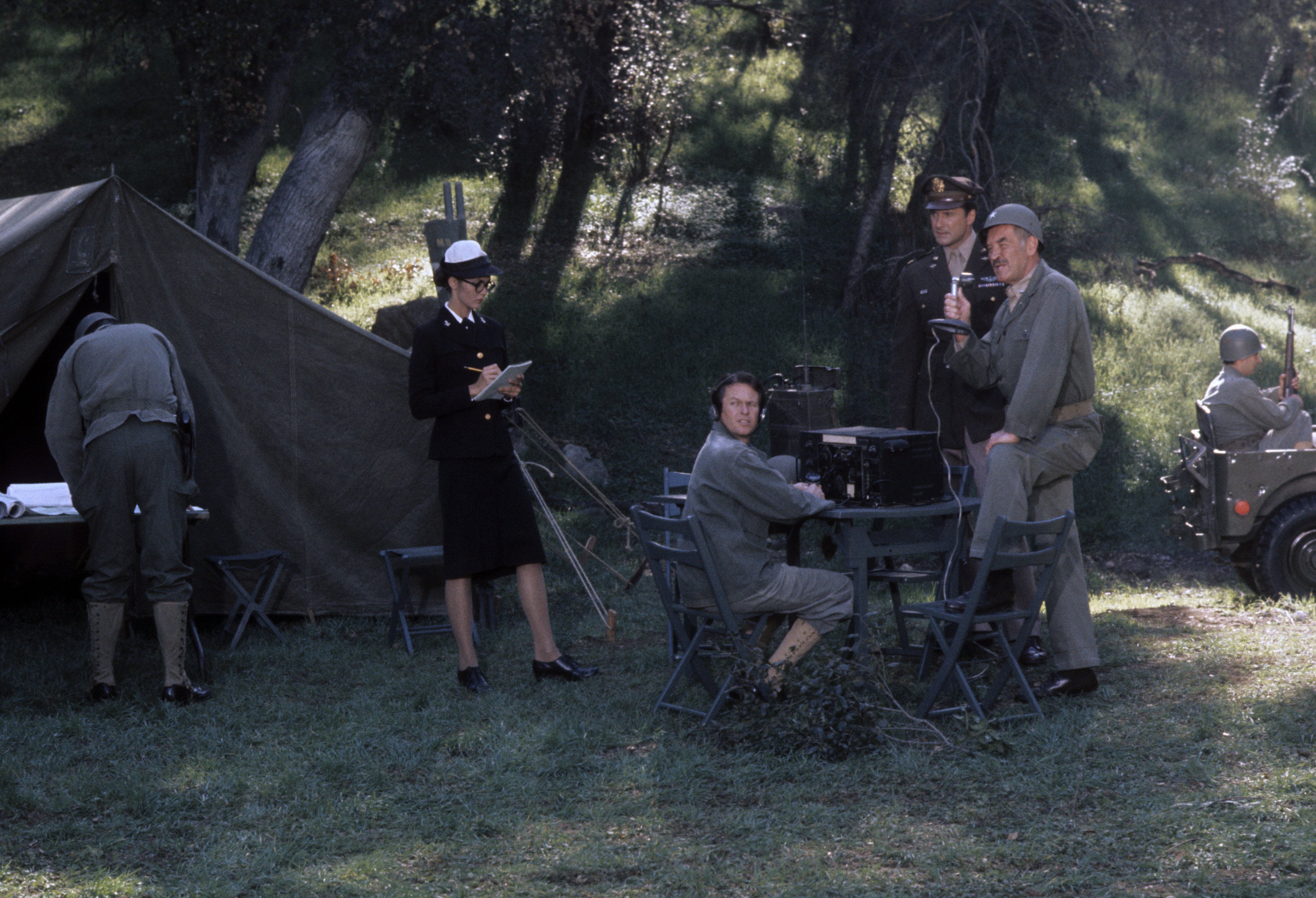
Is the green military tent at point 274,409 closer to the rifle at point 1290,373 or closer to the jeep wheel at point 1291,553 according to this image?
the jeep wheel at point 1291,553

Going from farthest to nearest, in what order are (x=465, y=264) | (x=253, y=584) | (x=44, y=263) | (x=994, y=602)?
(x=253, y=584), (x=44, y=263), (x=465, y=264), (x=994, y=602)

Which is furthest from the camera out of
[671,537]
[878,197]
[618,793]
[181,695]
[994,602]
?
[878,197]

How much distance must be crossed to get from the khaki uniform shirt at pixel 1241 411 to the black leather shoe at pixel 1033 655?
7.33ft

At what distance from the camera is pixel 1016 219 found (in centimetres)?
473

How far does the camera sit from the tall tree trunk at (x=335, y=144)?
10.4m

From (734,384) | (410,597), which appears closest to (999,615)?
(734,384)

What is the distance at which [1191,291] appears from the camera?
50.9ft

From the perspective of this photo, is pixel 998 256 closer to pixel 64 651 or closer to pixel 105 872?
pixel 105 872

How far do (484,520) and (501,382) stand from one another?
2.09 ft

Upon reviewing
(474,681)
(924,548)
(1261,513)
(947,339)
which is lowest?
(474,681)

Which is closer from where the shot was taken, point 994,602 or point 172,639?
point 994,602

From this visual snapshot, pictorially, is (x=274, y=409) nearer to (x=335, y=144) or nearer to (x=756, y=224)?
(x=335, y=144)

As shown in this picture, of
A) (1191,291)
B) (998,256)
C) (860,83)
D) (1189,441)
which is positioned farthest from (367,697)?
(1191,291)

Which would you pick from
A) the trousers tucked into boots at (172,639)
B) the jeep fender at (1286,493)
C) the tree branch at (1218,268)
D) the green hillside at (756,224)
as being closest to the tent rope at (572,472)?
the green hillside at (756,224)
